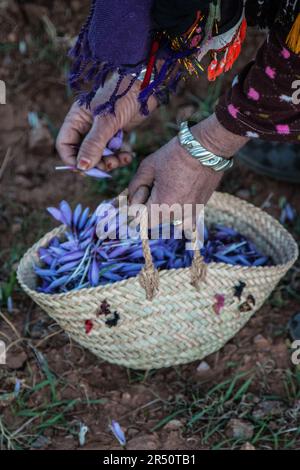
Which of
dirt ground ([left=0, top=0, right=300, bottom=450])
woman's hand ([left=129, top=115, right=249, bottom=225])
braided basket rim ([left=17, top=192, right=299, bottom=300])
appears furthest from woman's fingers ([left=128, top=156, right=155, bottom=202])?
dirt ground ([left=0, top=0, right=300, bottom=450])

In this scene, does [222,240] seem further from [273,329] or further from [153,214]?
[153,214]

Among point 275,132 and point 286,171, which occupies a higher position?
point 275,132

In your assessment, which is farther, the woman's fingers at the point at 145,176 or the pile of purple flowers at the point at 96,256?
the pile of purple flowers at the point at 96,256

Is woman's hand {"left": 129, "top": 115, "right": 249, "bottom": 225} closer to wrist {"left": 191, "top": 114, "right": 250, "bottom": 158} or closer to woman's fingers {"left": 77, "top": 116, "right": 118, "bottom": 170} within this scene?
wrist {"left": 191, "top": 114, "right": 250, "bottom": 158}

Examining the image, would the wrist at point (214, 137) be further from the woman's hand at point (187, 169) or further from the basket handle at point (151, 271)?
the basket handle at point (151, 271)

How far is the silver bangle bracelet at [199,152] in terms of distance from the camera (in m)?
1.52

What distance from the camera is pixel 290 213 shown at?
7.37 feet

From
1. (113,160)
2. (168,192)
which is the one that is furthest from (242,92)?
(113,160)

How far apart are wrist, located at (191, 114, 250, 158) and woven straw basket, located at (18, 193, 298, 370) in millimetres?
259

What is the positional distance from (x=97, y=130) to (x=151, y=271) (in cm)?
36

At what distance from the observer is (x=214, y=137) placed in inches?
59.7

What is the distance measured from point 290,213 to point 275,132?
814 millimetres

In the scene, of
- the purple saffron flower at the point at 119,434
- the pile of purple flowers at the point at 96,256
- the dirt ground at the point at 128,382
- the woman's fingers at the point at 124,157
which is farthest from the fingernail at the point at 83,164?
the purple saffron flower at the point at 119,434

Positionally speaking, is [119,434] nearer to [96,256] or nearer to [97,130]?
[96,256]
